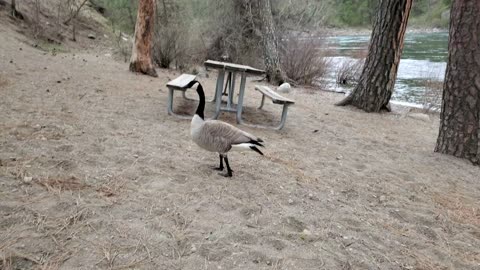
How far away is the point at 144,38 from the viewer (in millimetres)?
9383

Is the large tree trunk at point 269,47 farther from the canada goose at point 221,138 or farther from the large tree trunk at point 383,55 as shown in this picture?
the canada goose at point 221,138

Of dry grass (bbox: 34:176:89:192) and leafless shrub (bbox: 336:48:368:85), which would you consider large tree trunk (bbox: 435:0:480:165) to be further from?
leafless shrub (bbox: 336:48:368:85)

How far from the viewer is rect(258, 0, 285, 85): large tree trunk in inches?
472

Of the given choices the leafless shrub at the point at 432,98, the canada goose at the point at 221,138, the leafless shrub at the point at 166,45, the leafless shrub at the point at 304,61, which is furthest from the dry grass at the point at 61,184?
the leafless shrub at the point at 304,61

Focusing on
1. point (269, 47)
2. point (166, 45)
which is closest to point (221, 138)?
point (166, 45)

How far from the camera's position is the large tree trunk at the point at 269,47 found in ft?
39.3

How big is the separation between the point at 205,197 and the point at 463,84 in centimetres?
397

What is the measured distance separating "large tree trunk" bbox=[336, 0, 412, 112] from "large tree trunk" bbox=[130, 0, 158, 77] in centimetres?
493

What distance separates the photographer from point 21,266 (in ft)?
7.25

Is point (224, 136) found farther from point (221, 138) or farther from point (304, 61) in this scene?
point (304, 61)

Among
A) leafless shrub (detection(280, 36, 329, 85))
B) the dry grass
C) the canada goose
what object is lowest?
the dry grass

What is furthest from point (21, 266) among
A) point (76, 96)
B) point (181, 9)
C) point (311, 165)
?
point (181, 9)

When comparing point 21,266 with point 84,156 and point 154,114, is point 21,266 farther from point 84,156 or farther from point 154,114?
point 154,114

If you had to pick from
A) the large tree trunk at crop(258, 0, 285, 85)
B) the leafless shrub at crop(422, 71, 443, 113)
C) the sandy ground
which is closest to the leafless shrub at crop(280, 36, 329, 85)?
the large tree trunk at crop(258, 0, 285, 85)
